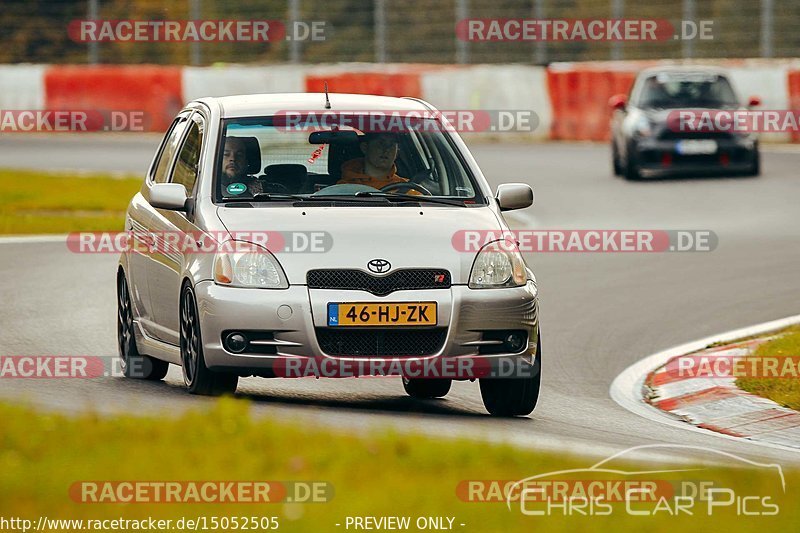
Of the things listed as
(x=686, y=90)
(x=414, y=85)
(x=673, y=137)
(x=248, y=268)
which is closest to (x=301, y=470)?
(x=248, y=268)

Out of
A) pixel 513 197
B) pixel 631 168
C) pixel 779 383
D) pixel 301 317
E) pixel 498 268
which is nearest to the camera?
pixel 301 317

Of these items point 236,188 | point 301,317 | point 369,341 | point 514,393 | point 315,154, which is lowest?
point 514,393

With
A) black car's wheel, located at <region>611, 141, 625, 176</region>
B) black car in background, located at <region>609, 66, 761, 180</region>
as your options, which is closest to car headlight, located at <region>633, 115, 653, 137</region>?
black car in background, located at <region>609, 66, 761, 180</region>

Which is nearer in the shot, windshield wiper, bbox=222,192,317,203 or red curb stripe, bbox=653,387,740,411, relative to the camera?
windshield wiper, bbox=222,192,317,203

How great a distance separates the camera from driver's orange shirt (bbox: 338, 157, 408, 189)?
33.1 ft

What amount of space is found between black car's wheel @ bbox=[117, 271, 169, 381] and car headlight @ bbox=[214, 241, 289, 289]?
5.35ft

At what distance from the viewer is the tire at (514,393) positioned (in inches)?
377

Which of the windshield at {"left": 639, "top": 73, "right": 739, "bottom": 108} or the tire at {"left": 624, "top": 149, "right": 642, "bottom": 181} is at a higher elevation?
the windshield at {"left": 639, "top": 73, "right": 739, "bottom": 108}

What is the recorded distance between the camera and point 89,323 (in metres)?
13.1

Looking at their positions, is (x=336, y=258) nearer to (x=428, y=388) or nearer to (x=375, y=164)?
(x=375, y=164)

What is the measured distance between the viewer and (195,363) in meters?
9.43

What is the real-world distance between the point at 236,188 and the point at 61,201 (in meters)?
13.7

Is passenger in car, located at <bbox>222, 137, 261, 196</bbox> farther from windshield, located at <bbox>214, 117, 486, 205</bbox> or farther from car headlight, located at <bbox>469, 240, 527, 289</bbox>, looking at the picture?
car headlight, located at <bbox>469, 240, 527, 289</bbox>

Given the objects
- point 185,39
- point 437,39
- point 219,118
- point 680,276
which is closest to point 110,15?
point 185,39
